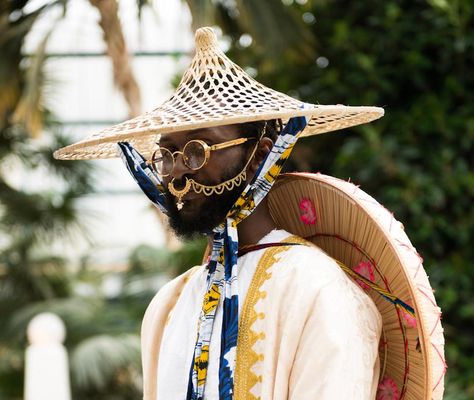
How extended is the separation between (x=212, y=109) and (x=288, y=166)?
5.49 metres

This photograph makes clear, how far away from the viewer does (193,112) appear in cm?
230

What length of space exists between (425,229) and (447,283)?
41 centimetres

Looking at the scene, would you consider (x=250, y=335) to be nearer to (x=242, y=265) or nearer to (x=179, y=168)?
(x=242, y=265)

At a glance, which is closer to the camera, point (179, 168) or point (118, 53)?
point (179, 168)

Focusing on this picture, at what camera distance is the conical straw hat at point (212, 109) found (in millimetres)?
2219

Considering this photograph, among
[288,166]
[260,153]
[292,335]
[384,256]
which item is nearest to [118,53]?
[288,166]

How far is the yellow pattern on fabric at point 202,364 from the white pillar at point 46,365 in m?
4.92

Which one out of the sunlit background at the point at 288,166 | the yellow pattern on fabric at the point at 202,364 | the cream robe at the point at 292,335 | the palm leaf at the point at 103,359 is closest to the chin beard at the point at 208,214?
the cream robe at the point at 292,335

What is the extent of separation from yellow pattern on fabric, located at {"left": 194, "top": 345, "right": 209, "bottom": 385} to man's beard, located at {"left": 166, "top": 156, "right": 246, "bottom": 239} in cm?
27

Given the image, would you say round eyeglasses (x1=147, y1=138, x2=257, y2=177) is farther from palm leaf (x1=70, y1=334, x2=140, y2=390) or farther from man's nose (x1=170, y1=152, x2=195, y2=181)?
palm leaf (x1=70, y1=334, x2=140, y2=390)

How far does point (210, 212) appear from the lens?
2.34m

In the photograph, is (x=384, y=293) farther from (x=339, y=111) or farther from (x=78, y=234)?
(x=78, y=234)

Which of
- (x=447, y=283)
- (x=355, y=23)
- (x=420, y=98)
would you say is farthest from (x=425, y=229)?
(x=355, y=23)

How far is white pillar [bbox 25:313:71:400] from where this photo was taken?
7070 mm
